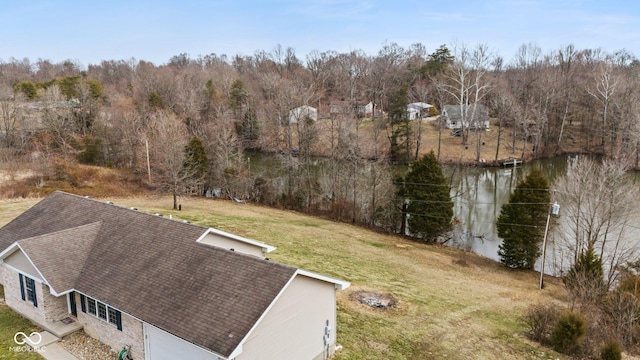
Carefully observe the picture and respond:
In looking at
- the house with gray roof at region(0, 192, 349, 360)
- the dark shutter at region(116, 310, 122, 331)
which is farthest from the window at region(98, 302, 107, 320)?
the dark shutter at region(116, 310, 122, 331)

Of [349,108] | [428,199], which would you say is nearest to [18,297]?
[428,199]

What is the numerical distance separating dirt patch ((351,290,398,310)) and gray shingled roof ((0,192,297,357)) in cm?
812

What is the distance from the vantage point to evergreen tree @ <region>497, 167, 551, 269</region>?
26359mm

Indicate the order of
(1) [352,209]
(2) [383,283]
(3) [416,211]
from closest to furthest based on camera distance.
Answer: (2) [383,283] < (3) [416,211] < (1) [352,209]

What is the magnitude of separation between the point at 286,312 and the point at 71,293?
8.33 meters

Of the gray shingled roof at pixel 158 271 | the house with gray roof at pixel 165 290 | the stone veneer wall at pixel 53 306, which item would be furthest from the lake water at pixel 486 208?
the stone veneer wall at pixel 53 306

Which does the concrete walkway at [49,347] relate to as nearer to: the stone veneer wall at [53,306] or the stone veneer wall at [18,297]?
the stone veneer wall at [53,306]

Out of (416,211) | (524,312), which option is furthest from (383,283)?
(416,211)

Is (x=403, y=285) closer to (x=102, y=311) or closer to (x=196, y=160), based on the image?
(x=102, y=311)

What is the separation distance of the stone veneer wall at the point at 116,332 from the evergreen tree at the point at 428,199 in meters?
22.0

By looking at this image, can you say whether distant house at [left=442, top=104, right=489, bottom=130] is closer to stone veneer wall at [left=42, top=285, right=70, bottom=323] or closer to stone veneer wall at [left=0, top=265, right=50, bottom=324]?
stone veneer wall at [left=42, top=285, right=70, bottom=323]

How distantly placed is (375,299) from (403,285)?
9.36 ft

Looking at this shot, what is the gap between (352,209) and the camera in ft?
116

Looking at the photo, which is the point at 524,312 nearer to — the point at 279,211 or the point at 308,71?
the point at 279,211
